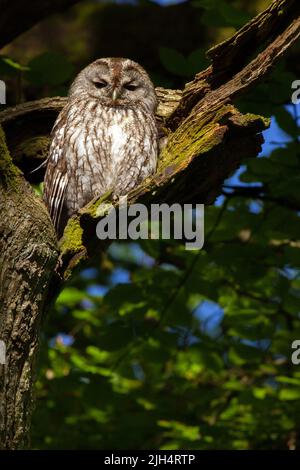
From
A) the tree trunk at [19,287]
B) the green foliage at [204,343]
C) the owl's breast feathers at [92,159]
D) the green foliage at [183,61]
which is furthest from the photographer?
the green foliage at [204,343]

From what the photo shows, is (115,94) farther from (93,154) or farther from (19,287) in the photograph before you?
(19,287)

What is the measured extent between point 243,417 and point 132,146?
190cm

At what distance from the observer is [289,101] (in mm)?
4289

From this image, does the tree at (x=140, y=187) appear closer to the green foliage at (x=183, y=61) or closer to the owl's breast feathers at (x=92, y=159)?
the owl's breast feathers at (x=92, y=159)

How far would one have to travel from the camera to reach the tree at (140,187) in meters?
2.84

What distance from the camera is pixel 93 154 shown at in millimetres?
4055

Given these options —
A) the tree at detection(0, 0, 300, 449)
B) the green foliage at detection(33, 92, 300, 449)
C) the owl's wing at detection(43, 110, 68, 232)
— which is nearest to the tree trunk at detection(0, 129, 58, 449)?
the tree at detection(0, 0, 300, 449)

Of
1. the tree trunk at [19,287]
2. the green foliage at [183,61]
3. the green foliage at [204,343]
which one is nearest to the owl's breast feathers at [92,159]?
the green foliage at [183,61]

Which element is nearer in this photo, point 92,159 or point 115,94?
point 92,159

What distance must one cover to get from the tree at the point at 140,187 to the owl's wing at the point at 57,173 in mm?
188

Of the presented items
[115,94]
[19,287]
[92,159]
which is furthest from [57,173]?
[19,287]

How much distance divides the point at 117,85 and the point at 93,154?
1.84 ft
